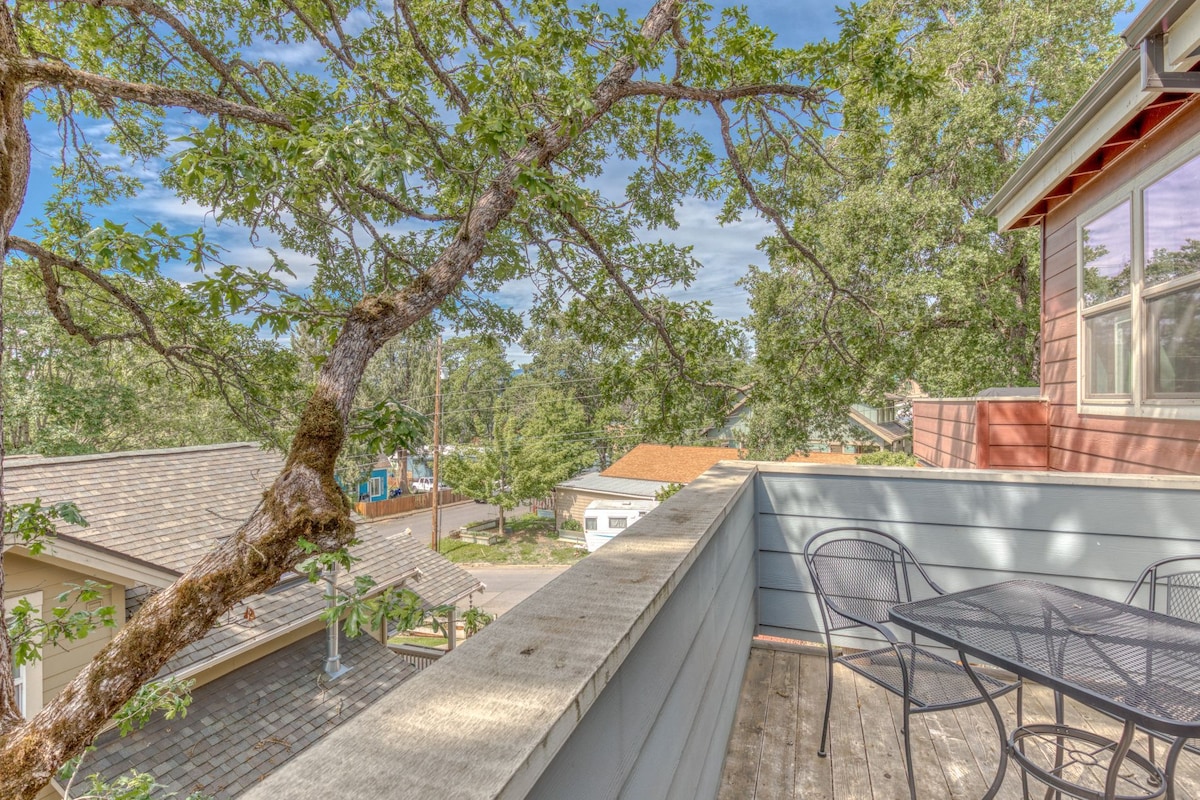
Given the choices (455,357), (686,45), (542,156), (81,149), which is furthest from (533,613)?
(455,357)

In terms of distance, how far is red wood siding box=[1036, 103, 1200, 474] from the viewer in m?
2.78

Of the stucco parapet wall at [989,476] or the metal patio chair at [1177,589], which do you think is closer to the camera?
the metal patio chair at [1177,589]

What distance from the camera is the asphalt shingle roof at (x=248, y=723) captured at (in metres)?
3.78

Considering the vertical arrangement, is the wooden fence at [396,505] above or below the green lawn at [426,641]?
above

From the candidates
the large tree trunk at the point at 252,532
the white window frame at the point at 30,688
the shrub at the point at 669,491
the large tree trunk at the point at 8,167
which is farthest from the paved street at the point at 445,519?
the large tree trunk at the point at 8,167

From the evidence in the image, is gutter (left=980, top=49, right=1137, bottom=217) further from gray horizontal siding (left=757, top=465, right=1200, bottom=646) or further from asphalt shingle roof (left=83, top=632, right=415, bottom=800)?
asphalt shingle roof (left=83, top=632, right=415, bottom=800)

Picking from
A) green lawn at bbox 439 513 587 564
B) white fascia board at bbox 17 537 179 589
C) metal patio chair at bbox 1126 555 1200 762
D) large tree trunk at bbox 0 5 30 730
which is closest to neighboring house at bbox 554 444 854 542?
green lawn at bbox 439 513 587 564

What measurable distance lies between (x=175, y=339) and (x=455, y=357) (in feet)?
50.9

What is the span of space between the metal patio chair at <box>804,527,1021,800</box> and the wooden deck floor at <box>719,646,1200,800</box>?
9cm

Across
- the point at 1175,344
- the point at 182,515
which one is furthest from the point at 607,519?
the point at 1175,344

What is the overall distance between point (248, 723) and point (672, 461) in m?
14.7

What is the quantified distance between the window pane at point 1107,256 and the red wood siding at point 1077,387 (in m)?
0.17

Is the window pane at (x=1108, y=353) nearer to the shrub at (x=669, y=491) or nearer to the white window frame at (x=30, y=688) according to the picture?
the shrub at (x=669, y=491)

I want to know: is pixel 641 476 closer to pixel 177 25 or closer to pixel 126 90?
pixel 177 25
